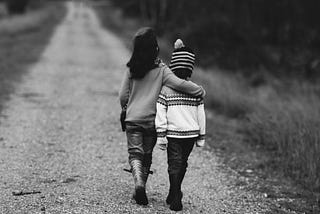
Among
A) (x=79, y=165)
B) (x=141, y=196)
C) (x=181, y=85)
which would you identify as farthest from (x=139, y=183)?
(x=79, y=165)

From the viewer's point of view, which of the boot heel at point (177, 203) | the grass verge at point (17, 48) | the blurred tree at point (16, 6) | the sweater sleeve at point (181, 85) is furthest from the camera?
the blurred tree at point (16, 6)

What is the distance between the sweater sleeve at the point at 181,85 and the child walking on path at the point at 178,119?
0.06 m

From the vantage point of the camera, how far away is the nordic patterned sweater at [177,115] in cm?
475

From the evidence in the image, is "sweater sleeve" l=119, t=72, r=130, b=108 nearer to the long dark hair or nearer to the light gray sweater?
the light gray sweater

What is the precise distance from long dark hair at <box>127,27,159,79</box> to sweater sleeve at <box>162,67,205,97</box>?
8.0 inches

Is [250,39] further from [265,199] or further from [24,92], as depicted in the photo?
[265,199]

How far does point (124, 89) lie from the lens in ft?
16.4

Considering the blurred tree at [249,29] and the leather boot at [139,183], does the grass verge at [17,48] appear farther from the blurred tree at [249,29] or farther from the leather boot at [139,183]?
the blurred tree at [249,29]

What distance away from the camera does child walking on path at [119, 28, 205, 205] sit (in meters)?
4.77

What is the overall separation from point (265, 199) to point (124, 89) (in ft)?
6.85

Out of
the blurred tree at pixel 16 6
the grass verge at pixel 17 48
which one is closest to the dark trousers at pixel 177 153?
the grass verge at pixel 17 48

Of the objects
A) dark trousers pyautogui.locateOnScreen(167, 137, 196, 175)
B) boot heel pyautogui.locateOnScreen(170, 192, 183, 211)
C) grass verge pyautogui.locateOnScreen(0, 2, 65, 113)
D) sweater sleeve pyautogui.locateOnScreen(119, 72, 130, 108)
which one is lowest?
grass verge pyautogui.locateOnScreen(0, 2, 65, 113)

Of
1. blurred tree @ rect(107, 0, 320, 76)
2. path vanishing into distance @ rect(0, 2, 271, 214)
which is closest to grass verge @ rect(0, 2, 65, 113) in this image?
path vanishing into distance @ rect(0, 2, 271, 214)

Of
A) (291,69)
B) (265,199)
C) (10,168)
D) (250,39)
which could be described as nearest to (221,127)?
(265,199)
